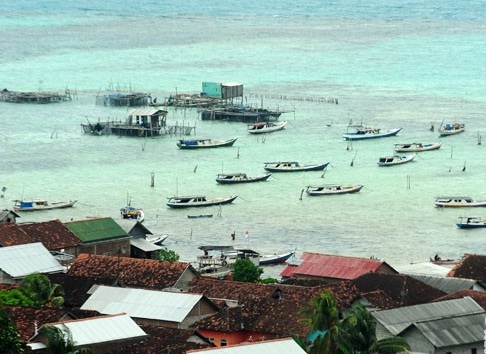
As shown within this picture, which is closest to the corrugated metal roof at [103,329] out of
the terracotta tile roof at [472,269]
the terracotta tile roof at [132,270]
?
the terracotta tile roof at [132,270]

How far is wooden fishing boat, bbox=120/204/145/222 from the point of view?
59.8m

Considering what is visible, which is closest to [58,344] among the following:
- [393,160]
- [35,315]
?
[35,315]

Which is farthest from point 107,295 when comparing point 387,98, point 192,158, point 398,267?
point 387,98

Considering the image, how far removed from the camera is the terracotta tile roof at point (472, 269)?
140 feet

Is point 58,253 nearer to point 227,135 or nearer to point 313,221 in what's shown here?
point 313,221

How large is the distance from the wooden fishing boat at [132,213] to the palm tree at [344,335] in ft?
90.3

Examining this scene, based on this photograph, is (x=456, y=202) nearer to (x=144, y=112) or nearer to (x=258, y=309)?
(x=144, y=112)

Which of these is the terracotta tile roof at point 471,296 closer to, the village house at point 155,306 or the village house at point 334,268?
the village house at point 334,268

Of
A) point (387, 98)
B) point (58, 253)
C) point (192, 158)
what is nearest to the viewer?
point (58, 253)

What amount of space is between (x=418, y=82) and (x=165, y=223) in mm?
53018

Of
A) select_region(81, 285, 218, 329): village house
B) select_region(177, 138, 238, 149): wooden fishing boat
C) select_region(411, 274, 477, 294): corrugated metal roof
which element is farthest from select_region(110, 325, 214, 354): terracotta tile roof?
select_region(177, 138, 238, 149): wooden fishing boat

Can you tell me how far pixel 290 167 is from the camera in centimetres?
7219

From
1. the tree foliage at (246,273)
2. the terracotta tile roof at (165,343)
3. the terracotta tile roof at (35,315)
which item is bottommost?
the tree foliage at (246,273)

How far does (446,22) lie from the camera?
595 feet
